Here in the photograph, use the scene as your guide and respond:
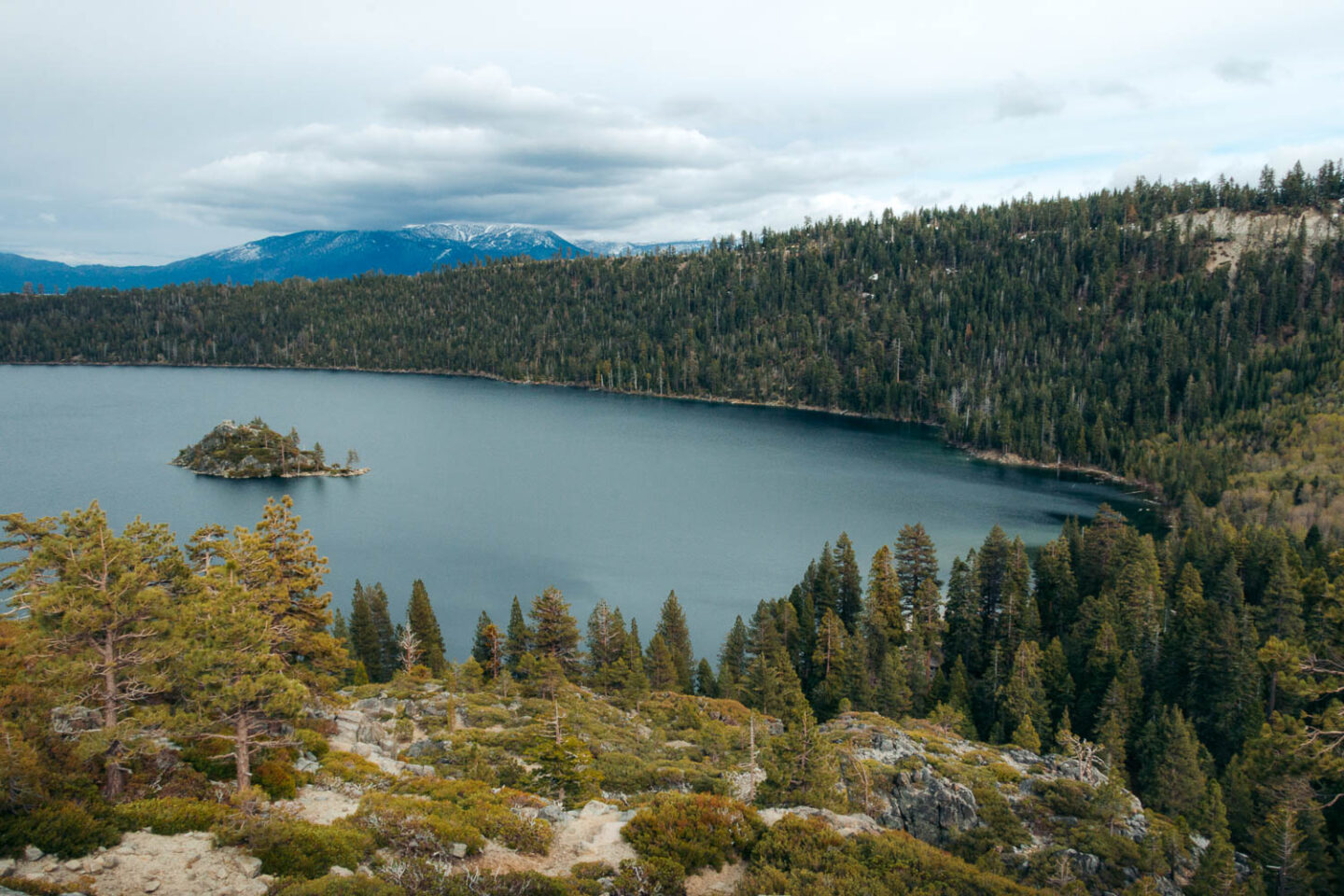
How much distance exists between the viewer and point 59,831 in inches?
690

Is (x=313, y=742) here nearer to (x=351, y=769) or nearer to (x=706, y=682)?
(x=351, y=769)

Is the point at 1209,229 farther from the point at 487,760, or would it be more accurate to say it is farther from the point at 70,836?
the point at 70,836

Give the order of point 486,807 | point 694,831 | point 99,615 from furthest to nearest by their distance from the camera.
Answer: point 486,807 → point 694,831 → point 99,615

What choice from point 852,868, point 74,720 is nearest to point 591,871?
point 852,868

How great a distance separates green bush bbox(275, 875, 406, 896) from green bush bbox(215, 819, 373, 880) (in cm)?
112

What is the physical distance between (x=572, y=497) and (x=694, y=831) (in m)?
88.5

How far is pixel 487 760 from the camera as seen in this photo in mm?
31312

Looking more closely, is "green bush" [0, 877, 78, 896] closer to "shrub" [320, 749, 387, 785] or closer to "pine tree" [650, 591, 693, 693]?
"shrub" [320, 749, 387, 785]

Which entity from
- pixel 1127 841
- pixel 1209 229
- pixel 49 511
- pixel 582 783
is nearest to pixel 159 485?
pixel 49 511

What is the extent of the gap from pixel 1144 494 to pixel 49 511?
157080mm

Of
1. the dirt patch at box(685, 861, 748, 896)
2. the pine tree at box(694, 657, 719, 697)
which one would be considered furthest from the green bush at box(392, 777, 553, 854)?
the pine tree at box(694, 657, 719, 697)

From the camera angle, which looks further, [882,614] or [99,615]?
[882,614]

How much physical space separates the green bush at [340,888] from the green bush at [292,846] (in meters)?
1.12

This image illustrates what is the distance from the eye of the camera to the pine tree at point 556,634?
51438mm
